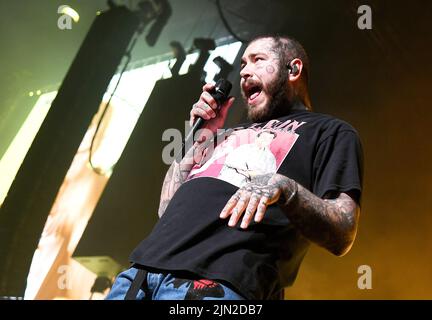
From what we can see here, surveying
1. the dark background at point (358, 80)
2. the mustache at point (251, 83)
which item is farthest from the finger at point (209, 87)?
the dark background at point (358, 80)

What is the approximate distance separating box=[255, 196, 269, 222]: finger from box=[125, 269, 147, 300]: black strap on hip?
0.98 ft

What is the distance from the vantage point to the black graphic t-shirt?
88 centimetres

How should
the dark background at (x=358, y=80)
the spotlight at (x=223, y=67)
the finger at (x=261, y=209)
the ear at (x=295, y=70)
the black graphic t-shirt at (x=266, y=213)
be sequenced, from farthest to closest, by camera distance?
the dark background at (x=358, y=80), the spotlight at (x=223, y=67), the ear at (x=295, y=70), the black graphic t-shirt at (x=266, y=213), the finger at (x=261, y=209)

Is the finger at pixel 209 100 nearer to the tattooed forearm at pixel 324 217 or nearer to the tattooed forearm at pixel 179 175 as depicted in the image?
the tattooed forearm at pixel 179 175

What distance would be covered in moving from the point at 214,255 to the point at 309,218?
0.62 ft

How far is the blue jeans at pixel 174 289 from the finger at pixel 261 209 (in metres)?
0.17

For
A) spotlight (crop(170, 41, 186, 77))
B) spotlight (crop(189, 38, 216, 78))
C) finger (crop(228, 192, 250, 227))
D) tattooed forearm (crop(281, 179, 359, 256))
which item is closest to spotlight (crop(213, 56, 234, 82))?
spotlight (crop(189, 38, 216, 78))

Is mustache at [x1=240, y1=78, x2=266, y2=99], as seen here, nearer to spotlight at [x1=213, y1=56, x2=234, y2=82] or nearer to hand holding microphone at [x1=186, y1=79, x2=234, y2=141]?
hand holding microphone at [x1=186, y1=79, x2=234, y2=141]

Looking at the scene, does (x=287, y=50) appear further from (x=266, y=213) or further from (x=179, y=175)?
(x=266, y=213)

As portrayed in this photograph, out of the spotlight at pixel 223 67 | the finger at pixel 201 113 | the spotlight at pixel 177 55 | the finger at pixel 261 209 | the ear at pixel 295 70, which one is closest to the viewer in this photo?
the finger at pixel 261 209

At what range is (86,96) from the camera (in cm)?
245

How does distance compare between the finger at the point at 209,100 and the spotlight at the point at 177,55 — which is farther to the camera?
the spotlight at the point at 177,55

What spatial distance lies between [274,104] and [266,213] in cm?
40

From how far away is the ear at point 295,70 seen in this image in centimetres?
132
